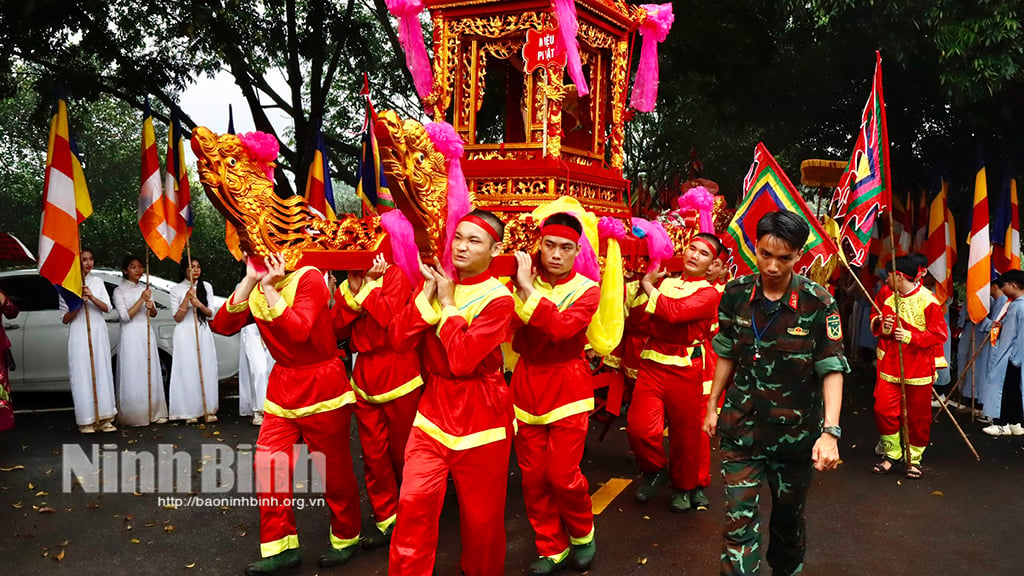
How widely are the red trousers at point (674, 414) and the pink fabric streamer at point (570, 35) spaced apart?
6.21ft

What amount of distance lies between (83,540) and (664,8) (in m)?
5.40

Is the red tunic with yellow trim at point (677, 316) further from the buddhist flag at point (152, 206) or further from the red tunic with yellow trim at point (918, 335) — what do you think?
the buddhist flag at point (152, 206)

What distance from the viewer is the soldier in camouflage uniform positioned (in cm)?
313

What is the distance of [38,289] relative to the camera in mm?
8203

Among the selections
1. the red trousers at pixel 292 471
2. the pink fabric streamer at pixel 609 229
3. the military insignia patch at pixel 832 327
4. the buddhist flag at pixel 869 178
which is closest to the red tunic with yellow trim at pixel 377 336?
the red trousers at pixel 292 471

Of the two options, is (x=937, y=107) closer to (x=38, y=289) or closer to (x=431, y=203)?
(x=431, y=203)

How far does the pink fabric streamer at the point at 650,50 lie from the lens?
5652 mm

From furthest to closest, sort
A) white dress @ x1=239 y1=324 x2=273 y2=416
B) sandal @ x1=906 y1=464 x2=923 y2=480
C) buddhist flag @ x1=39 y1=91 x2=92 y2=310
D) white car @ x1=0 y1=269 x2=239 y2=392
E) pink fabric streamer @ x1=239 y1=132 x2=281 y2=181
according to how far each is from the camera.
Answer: white car @ x1=0 y1=269 x2=239 y2=392 → white dress @ x1=239 y1=324 x2=273 y2=416 → buddhist flag @ x1=39 y1=91 x2=92 y2=310 → sandal @ x1=906 y1=464 x2=923 y2=480 → pink fabric streamer @ x1=239 y1=132 x2=281 y2=181

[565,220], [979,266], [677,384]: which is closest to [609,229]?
[565,220]

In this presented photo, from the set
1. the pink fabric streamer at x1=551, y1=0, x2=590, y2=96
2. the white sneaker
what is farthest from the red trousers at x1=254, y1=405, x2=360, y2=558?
the white sneaker

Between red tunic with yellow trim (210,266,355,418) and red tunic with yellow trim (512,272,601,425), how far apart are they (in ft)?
3.27

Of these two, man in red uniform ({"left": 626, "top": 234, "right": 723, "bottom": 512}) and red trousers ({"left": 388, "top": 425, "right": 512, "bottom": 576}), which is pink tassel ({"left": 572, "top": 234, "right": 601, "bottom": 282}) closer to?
man in red uniform ({"left": 626, "top": 234, "right": 723, "bottom": 512})

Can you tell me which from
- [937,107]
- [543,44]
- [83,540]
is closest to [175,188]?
[83,540]

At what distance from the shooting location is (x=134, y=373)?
24.2ft
